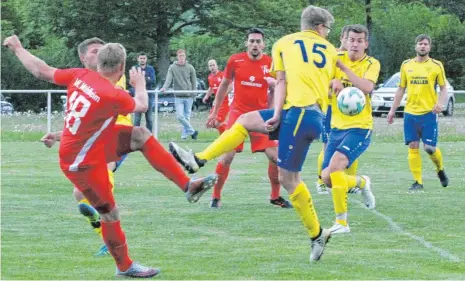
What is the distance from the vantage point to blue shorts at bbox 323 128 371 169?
1072 centimetres

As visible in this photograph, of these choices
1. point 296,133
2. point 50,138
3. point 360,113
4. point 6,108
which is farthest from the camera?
point 6,108

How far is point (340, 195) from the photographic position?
407 inches

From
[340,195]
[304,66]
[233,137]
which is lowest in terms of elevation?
[340,195]

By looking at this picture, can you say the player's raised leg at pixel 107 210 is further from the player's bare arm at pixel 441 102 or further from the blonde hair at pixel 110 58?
the player's bare arm at pixel 441 102

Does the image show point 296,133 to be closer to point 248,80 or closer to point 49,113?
A: point 248,80

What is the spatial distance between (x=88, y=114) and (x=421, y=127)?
8.02 m

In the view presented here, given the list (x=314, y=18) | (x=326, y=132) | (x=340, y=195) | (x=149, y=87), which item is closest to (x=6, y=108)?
(x=149, y=87)

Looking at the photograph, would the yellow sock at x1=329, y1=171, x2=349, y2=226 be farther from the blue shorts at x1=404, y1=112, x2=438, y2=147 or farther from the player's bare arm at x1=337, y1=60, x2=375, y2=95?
the blue shorts at x1=404, y1=112, x2=438, y2=147

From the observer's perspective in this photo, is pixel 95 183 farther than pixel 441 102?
No

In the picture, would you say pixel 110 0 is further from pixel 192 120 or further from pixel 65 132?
pixel 65 132

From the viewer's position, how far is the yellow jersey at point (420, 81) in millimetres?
15047

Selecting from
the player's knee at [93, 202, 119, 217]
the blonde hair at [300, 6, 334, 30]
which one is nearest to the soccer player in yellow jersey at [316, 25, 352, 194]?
the blonde hair at [300, 6, 334, 30]

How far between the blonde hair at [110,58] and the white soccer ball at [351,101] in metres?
3.51

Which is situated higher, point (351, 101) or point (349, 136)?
point (351, 101)
